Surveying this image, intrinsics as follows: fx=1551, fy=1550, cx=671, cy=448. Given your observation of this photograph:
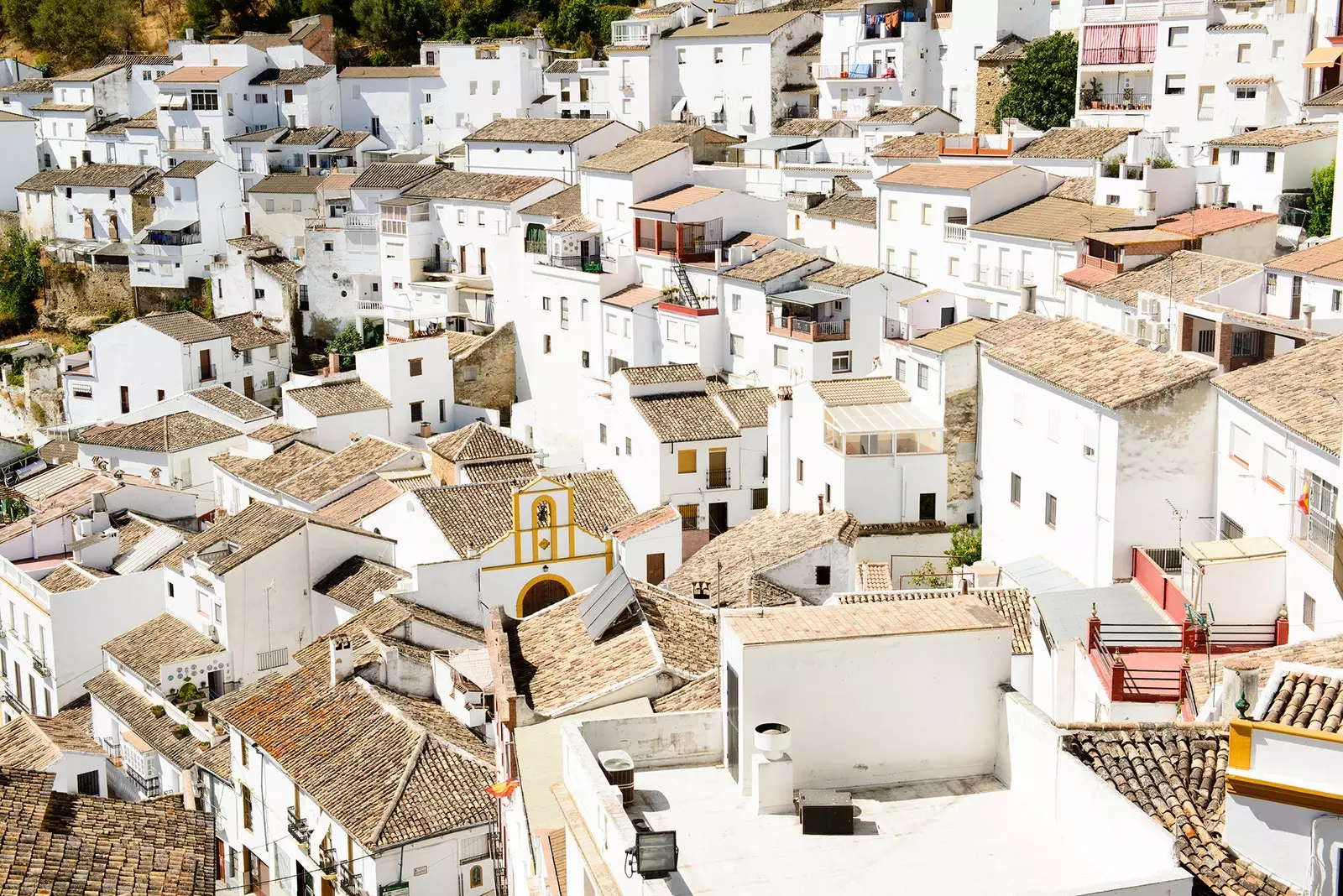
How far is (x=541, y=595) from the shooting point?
3181cm

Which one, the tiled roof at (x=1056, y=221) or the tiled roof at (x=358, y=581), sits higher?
the tiled roof at (x=1056, y=221)

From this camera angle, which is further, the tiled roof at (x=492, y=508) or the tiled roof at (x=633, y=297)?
the tiled roof at (x=633, y=297)

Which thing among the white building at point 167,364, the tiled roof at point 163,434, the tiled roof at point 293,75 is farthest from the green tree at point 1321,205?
the tiled roof at point 293,75

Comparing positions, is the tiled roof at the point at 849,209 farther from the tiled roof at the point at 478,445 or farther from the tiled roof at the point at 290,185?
the tiled roof at the point at 290,185

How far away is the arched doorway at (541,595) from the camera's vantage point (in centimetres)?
3161

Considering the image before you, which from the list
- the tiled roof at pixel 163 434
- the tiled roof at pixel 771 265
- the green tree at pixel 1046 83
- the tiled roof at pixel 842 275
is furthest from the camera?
the green tree at pixel 1046 83

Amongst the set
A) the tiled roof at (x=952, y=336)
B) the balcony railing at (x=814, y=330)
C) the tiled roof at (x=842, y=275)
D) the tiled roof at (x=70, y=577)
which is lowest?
the tiled roof at (x=70, y=577)

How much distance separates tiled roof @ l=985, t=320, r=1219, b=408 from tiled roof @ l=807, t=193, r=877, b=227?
615 inches

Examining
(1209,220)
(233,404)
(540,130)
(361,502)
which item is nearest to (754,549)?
(361,502)

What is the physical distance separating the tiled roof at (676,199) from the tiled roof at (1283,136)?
13.9 meters

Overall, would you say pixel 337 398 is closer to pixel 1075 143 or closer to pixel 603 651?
pixel 1075 143

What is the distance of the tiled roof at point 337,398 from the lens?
1763 inches

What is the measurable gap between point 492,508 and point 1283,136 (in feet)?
69.1

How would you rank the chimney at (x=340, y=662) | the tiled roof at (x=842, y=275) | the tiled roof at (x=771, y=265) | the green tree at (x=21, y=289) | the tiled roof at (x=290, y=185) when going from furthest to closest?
the green tree at (x=21, y=289)
the tiled roof at (x=290, y=185)
the tiled roof at (x=771, y=265)
the tiled roof at (x=842, y=275)
the chimney at (x=340, y=662)
